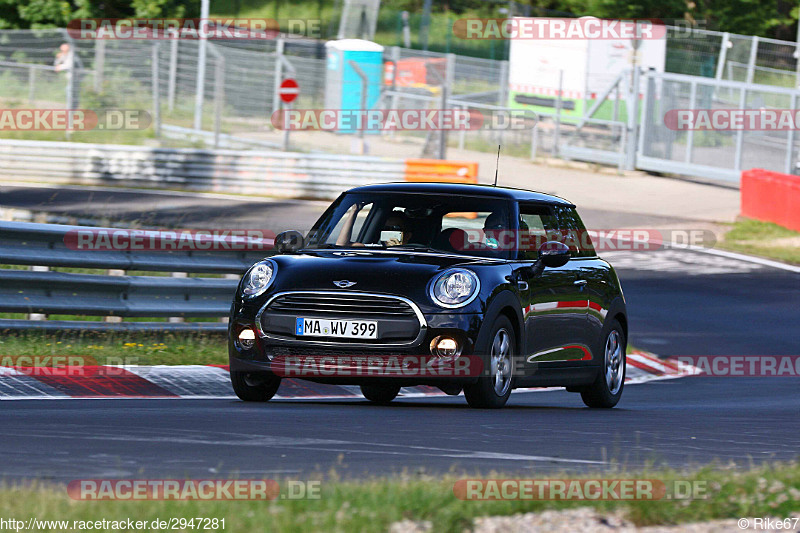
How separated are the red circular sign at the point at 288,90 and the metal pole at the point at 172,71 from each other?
242 cm

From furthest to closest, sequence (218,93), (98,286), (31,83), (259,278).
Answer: (218,93)
(31,83)
(98,286)
(259,278)

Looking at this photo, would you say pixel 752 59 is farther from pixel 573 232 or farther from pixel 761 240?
pixel 573 232

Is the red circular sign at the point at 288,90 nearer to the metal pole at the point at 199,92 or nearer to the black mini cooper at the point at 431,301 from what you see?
the metal pole at the point at 199,92

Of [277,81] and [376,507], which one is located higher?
[277,81]

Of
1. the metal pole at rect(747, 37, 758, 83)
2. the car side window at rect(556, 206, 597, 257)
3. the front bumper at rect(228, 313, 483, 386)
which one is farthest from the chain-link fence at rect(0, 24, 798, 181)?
A: the front bumper at rect(228, 313, 483, 386)

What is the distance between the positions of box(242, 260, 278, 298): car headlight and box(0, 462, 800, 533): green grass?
339cm

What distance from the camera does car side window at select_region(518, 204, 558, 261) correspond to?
363 inches

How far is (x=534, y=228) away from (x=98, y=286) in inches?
133

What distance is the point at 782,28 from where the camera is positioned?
55.1 metres

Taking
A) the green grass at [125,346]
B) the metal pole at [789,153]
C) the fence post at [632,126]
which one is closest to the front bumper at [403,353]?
the green grass at [125,346]

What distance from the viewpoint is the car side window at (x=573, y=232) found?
991 cm

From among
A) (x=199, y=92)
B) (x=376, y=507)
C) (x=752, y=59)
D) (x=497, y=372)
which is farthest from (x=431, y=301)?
(x=752, y=59)

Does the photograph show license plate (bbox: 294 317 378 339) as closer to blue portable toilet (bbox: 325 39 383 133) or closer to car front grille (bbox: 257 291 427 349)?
car front grille (bbox: 257 291 427 349)

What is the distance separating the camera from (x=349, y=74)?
33469 mm
